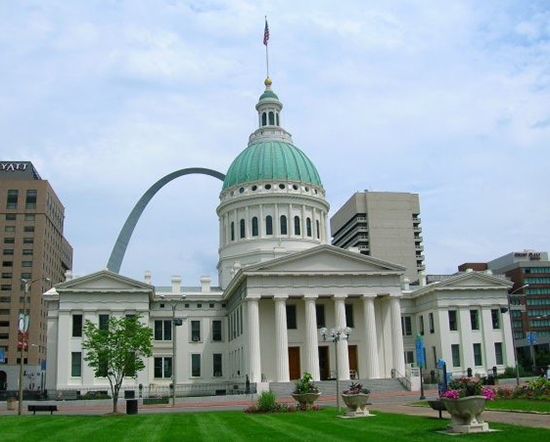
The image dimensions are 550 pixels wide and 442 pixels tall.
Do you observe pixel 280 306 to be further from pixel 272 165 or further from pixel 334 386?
pixel 272 165

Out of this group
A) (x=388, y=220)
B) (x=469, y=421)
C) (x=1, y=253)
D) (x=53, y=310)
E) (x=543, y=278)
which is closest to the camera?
(x=469, y=421)

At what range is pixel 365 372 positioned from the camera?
2667 inches

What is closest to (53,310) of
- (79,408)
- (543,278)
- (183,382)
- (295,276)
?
(183,382)

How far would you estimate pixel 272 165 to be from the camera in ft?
279

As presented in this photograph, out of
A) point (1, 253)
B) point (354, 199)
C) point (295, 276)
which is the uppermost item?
point (354, 199)

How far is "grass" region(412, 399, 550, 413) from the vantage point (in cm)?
2989

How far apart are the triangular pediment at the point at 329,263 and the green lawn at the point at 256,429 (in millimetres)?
32413

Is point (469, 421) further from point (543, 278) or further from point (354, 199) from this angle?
point (354, 199)

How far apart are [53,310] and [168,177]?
3941 centimetres

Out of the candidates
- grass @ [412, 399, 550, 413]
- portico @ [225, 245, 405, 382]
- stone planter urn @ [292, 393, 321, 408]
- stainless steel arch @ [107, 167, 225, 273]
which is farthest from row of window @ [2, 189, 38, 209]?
grass @ [412, 399, 550, 413]

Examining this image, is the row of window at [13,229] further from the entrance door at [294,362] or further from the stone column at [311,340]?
the stone column at [311,340]

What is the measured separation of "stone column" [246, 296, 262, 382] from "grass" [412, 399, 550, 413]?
97.4 ft

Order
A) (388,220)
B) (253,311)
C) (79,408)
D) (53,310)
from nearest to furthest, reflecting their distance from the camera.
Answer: (79,408)
(253,311)
(53,310)
(388,220)

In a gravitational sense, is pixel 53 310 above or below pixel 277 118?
below
